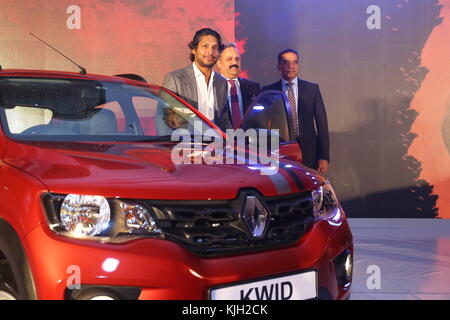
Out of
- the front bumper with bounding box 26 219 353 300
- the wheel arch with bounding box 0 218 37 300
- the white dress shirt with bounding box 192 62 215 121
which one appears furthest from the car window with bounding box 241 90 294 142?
the white dress shirt with bounding box 192 62 215 121

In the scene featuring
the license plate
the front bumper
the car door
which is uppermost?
the car door

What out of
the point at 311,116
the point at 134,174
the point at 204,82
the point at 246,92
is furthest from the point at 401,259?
the point at 134,174

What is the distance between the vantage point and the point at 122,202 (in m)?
1.83

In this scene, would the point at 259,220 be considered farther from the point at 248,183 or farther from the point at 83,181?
the point at 83,181

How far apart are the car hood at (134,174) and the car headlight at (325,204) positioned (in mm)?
51

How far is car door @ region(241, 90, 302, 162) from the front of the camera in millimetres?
2789

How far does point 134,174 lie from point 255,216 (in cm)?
42

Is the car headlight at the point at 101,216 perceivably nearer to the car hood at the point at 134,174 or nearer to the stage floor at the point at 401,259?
the car hood at the point at 134,174

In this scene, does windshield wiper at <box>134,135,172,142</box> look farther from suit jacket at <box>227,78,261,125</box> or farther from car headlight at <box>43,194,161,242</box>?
suit jacket at <box>227,78,261,125</box>

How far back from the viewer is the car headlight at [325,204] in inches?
88.9

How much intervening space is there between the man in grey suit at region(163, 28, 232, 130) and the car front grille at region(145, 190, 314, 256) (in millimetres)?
2490

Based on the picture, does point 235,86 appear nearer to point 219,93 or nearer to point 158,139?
point 219,93

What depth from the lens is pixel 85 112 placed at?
2.91 meters

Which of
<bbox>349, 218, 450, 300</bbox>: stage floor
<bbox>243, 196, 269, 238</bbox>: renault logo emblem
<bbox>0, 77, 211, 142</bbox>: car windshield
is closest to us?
<bbox>243, 196, 269, 238</bbox>: renault logo emblem
